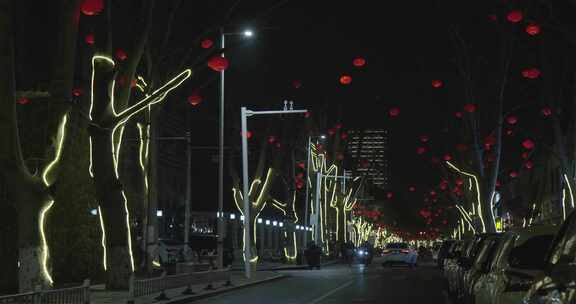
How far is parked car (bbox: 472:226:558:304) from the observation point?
9061mm

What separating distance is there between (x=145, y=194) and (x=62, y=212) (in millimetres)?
4351

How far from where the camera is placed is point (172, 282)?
27.7 m

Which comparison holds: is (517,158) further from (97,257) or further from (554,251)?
(554,251)

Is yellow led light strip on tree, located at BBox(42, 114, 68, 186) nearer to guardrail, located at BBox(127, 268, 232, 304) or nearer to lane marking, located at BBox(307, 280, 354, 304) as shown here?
guardrail, located at BBox(127, 268, 232, 304)

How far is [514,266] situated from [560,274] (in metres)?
3.52

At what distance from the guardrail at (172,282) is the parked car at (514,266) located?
10956mm

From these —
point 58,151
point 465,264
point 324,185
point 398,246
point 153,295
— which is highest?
point 324,185

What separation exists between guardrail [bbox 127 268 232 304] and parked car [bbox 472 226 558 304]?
11.0 m

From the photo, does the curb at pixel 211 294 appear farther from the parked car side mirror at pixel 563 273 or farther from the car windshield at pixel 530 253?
the parked car side mirror at pixel 563 273

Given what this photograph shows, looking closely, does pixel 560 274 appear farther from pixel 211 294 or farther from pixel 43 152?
pixel 211 294

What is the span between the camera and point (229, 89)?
42188 mm

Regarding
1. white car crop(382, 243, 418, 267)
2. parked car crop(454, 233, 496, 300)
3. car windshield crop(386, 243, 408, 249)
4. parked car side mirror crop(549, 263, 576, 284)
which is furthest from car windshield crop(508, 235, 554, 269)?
car windshield crop(386, 243, 408, 249)

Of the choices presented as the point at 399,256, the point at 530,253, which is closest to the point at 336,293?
the point at 530,253

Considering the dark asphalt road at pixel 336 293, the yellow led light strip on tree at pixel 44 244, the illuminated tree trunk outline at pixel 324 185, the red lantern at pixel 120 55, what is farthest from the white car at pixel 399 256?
the yellow led light strip on tree at pixel 44 244
